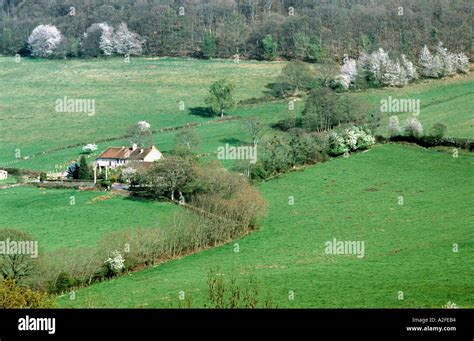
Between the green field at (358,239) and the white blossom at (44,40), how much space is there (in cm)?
6884

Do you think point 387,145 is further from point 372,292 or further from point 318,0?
point 318,0

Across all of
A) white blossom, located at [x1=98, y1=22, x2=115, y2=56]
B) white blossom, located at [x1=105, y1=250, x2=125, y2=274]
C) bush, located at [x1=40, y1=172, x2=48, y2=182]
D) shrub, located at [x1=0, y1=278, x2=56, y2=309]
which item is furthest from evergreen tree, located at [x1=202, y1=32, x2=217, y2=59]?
shrub, located at [x1=0, y1=278, x2=56, y2=309]

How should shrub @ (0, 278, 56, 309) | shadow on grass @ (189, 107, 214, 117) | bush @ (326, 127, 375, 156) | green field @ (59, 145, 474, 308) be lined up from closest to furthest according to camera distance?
shrub @ (0, 278, 56, 309)
green field @ (59, 145, 474, 308)
bush @ (326, 127, 375, 156)
shadow on grass @ (189, 107, 214, 117)

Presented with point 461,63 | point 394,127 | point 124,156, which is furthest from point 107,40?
point 394,127

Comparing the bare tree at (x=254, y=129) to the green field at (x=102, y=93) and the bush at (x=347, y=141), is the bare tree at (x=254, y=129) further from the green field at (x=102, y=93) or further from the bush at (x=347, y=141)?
the bush at (x=347, y=141)

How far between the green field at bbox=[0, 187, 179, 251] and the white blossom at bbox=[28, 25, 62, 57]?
64746 millimetres

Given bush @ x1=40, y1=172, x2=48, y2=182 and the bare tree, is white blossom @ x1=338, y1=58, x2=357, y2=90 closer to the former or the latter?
the bare tree

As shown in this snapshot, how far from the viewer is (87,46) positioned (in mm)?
111312

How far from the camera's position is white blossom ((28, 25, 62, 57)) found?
375ft

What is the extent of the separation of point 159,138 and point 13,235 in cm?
3883

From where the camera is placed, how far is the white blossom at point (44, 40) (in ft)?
375

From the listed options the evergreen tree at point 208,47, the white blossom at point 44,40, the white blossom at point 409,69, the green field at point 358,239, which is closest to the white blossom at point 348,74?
the white blossom at point 409,69
